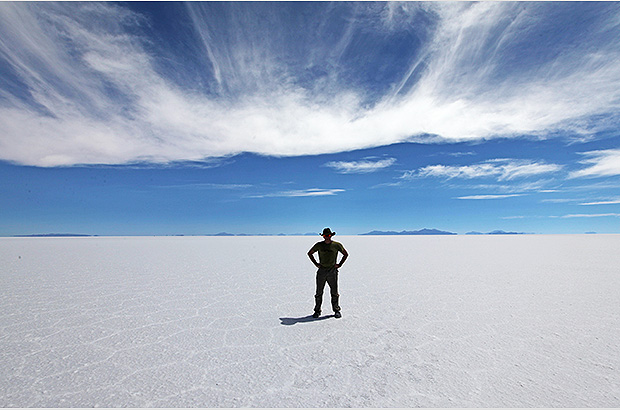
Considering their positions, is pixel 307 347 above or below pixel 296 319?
below

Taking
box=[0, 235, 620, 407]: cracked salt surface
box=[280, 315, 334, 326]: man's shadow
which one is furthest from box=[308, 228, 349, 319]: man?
box=[0, 235, 620, 407]: cracked salt surface

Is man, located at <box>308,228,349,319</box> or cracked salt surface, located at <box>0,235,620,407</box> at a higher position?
man, located at <box>308,228,349,319</box>

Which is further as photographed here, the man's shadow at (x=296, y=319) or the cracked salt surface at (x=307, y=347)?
the man's shadow at (x=296, y=319)

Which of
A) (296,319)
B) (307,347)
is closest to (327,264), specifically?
(296,319)

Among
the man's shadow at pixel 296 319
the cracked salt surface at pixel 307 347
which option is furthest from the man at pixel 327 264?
the cracked salt surface at pixel 307 347

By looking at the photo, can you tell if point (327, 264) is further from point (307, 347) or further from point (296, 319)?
point (307, 347)

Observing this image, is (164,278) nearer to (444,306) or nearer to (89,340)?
(89,340)

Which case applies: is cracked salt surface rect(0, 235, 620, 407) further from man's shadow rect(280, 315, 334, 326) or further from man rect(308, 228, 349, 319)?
man rect(308, 228, 349, 319)

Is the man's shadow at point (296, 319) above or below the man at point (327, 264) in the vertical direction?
below

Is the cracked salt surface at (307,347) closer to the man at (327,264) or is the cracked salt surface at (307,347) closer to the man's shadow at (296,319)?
the man's shadow at (296,319)

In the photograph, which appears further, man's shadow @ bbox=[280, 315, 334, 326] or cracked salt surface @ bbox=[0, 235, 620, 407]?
man's shadow @ bbox=[280, 315, 334, 326]

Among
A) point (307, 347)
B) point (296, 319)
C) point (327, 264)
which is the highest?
point (327, 264)

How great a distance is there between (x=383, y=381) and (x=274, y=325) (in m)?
2.37

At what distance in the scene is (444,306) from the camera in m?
6.47
